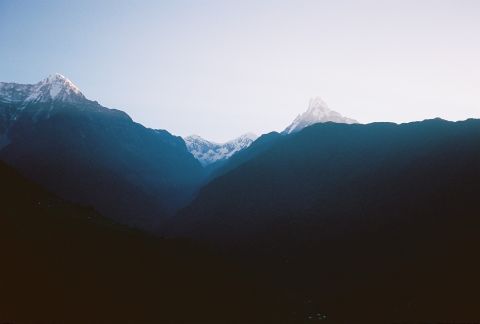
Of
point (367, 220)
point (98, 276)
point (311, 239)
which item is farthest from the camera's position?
point (311, 239)

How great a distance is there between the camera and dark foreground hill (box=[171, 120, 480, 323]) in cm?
6706

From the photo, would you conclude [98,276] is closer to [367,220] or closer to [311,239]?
[311,239]

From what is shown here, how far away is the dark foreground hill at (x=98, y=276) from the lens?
38500 mm

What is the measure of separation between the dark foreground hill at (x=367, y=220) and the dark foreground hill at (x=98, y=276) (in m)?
19.2

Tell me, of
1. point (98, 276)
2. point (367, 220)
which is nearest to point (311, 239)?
point (367, 220)

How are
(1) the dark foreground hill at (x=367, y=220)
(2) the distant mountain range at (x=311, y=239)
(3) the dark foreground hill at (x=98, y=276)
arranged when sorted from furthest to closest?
(1) the dark foreground hill at (x=367, y=220), (2) the distant mountain range at (x=311, y=239), (3) the dark foreground hill at (x=98, y=276)

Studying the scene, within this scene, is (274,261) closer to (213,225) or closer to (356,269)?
(356,269)

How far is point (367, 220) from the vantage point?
341ft

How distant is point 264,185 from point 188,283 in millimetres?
107236

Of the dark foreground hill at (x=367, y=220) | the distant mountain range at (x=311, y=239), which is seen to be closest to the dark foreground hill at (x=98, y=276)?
the distant mountain range at (x=311, y=239)

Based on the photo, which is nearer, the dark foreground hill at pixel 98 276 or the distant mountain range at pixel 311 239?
the dark foreground hill at pixel 98 276

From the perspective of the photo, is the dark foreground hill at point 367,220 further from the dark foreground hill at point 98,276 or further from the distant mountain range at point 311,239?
the dark foreground hill at point 98,276

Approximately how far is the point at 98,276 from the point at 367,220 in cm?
8347

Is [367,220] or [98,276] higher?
[367,220]
